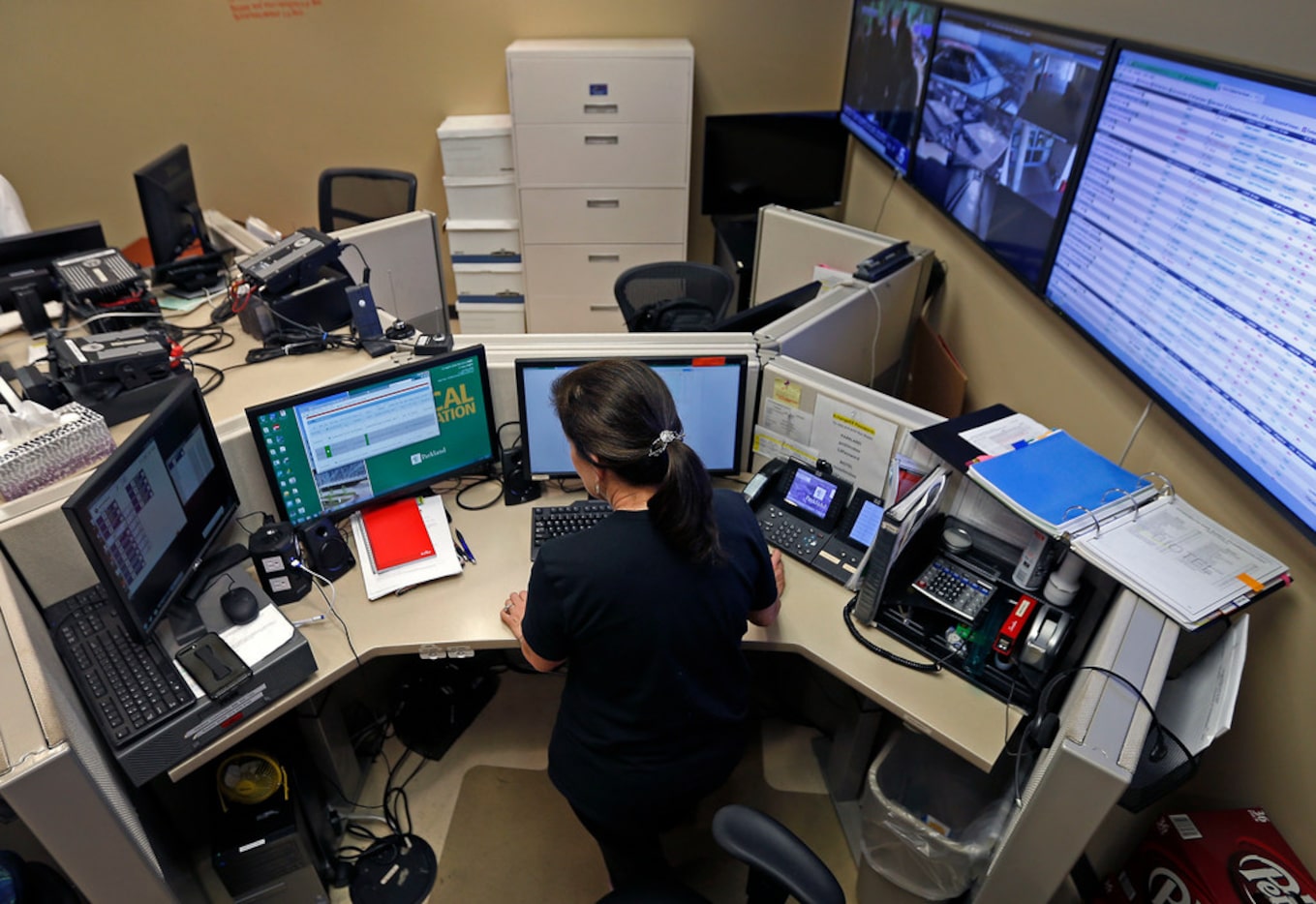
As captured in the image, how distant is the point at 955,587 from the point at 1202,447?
0.64m

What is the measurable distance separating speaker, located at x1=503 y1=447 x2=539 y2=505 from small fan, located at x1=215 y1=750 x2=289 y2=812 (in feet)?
2.67

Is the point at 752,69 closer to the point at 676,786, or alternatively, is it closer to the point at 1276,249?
the point at 1276,249

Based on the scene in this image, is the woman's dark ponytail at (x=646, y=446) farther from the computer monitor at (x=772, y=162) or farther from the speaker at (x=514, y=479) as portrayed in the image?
the computer monitor at (x=772, y=162)

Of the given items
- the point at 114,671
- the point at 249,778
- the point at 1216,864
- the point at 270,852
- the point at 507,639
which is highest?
the point at 114,671

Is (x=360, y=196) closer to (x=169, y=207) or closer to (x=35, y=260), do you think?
(x=169, y=207)

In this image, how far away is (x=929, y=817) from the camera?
1.73 m

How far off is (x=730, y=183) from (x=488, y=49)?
1.43 metres

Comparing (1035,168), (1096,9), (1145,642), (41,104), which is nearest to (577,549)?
(1145,642)

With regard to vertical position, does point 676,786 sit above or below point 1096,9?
below

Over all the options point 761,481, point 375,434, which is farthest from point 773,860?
point 375,434

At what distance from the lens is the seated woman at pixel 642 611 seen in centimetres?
124

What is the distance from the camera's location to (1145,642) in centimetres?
129

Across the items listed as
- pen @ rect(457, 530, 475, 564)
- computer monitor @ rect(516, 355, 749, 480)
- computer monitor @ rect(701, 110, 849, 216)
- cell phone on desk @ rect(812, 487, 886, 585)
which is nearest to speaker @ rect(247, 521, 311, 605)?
pen @ rect(457, 530, 475, 564)

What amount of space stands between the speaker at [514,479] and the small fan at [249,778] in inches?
32.0
